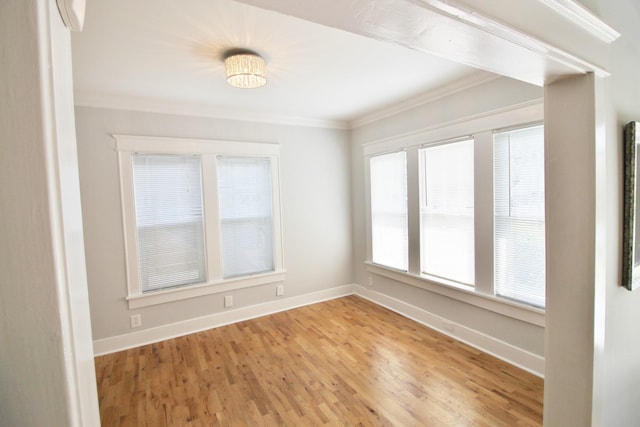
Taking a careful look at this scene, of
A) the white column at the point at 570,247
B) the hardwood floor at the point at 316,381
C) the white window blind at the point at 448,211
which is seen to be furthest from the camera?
the white window blind at the point at 448,211

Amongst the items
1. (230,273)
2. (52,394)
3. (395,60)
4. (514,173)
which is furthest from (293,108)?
(52,394)

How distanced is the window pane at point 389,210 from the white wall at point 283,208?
547mm

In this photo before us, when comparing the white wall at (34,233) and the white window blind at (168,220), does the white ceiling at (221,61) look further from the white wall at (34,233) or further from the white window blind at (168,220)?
the white wall at (34,233)

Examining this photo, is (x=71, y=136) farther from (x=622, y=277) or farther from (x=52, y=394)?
(x=622, y=277)

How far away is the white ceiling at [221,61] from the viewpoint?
167cm

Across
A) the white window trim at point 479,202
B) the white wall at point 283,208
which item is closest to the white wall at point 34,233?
the white window trim at point 479,202

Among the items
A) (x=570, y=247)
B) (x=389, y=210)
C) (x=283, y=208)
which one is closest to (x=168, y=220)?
(x=283, y=208)

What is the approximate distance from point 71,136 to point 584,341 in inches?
72.3

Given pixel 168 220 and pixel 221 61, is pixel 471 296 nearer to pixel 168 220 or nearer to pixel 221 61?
pixel 221 61

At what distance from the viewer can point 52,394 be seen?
1.30ft

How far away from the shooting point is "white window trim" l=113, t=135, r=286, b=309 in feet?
9.81

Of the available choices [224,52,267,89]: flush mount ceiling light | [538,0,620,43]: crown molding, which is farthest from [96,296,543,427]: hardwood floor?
[224,52,267,89]: flush mount ceiling light

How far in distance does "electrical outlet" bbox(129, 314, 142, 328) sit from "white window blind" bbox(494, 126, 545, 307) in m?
3.66

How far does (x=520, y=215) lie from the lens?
241cm
